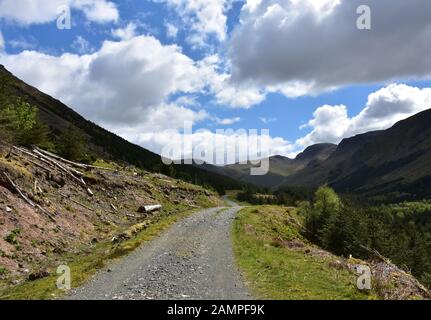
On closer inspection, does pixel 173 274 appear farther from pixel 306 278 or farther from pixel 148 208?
pixel 148 208

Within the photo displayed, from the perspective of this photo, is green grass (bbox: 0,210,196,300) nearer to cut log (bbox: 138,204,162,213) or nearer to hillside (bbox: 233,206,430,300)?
hillside (bbox: 233,206,430,300)

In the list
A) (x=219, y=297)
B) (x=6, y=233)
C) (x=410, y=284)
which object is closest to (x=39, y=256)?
(x=6, y=233)

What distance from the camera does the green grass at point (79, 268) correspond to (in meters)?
19.6

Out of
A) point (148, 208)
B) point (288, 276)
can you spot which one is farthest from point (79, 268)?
point (148, 208)

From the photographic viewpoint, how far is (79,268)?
25.1 m

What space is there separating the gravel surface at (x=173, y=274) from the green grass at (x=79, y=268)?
0.69 meters

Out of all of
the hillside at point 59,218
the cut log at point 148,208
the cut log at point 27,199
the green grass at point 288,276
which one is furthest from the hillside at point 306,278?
the cut log at point 148,208

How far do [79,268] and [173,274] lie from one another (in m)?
6.40

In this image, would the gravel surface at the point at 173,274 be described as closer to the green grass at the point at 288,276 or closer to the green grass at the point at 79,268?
the green grass at the point at 79,268

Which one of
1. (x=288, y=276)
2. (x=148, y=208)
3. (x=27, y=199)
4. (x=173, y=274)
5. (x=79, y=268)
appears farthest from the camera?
(x=148, y=208)

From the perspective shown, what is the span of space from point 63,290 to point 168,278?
16.7 feet
